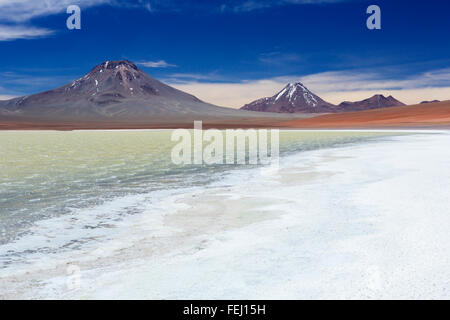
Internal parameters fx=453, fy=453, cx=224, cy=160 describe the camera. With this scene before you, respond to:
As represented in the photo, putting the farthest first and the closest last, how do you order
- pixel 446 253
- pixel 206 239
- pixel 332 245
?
pixel 206 239, pixel 332 245, pixel 446 253

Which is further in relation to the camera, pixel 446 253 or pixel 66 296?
pixel 446 253

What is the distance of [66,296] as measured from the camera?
12.3 ft

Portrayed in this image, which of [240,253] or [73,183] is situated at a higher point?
[73,183]

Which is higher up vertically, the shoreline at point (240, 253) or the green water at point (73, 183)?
the green water at point (73, 183)

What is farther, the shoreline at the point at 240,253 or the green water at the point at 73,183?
the green water at the point at 73,183

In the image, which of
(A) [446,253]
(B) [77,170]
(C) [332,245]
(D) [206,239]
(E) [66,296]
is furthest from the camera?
(B) [77,170]

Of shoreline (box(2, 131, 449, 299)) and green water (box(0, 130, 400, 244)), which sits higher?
green water (box(0, 130, 400, 244))

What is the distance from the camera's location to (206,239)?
547 cm

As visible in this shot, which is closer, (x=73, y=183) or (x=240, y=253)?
(x=240, y=253)

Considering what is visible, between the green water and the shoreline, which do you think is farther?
the green water
